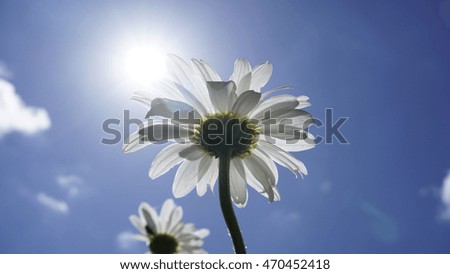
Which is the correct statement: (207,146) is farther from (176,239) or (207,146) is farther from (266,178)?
(176,239)

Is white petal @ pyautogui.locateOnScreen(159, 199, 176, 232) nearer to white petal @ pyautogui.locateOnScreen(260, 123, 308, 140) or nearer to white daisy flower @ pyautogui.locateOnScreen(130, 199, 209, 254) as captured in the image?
white daisy flower @ pyautogui.locateOnScreen(130, 199, 209, 254)

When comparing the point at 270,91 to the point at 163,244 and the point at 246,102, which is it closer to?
the point at 246,102

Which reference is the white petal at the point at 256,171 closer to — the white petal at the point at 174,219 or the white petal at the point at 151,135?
the white petal at the point at 151,135

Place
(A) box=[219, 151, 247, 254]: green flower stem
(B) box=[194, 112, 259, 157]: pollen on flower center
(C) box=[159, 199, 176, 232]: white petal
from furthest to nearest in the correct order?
(C) box=[159, 199, 176, 232]: white petal
(B) box=[194, 112, 259, 157]: pollen on flower center
(A) box=[219, 151, 247, 254]: green flower stem

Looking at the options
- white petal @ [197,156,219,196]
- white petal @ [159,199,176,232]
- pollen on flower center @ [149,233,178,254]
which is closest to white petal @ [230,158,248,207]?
white petal @ [197,156,219,196]

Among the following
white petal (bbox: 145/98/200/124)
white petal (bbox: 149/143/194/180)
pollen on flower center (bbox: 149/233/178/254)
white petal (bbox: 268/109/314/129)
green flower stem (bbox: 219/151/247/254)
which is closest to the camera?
green flower stem (bbox: 219/151/247/254)
